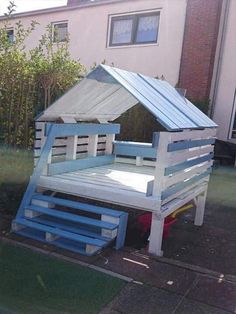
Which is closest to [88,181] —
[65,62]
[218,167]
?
[65,62]

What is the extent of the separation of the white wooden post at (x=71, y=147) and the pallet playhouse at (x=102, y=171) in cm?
1

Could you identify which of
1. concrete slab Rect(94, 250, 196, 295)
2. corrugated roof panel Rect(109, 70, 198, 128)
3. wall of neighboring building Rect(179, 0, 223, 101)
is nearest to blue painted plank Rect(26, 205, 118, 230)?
concrete slab Rect(94, 250, 196, 295)

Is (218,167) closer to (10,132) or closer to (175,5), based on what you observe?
(175,5)

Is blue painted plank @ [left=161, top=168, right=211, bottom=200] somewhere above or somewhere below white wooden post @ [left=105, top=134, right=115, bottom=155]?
below

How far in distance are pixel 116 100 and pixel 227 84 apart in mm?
6708

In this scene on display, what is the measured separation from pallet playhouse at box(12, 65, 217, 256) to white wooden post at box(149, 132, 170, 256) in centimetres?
1

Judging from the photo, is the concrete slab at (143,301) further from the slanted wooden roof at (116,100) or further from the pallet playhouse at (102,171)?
the slanted wooden roof at (116,100)

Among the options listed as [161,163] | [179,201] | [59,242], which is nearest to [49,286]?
[59,242]

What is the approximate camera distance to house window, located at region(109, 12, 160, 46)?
1185cm

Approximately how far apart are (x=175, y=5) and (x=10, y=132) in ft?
28.8

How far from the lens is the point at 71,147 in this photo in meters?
4.81

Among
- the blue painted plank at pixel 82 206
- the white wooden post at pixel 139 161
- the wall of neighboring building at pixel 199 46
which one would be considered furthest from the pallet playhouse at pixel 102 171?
the wall of neighboring building at pixel 199 46

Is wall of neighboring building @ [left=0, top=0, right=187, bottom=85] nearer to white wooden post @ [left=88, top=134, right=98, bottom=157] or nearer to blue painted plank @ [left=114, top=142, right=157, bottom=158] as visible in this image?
blue painted plank @ [left=114, top=142, right=157, bottom=158]

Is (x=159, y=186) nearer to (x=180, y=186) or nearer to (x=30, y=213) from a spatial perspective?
(x=180, y=186)
